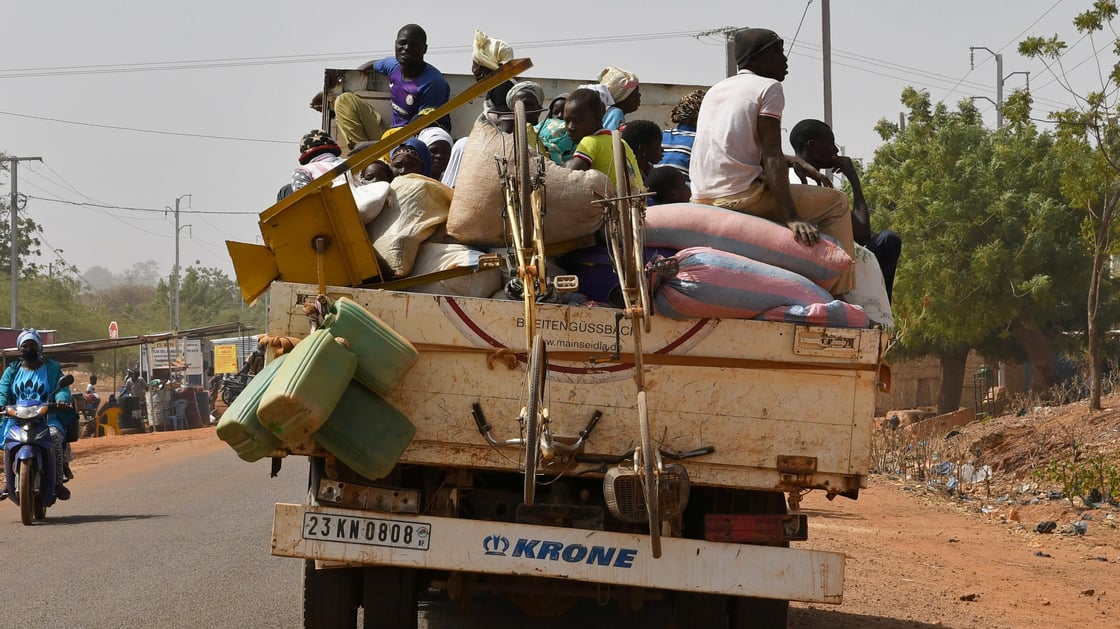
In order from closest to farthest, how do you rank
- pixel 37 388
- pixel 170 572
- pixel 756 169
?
pixel 756 169 → pixel 170 572 → pixel 37 388

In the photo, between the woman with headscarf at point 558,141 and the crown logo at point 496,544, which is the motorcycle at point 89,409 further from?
the crown logo at point 496,544

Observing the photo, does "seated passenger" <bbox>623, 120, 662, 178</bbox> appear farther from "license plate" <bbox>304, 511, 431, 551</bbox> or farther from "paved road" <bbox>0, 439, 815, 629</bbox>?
"license plate" <bbox>304, 511, 431, 551</bbox>

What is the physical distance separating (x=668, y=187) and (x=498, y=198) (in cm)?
137

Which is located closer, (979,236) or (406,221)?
(406,221)

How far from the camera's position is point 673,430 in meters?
4.62

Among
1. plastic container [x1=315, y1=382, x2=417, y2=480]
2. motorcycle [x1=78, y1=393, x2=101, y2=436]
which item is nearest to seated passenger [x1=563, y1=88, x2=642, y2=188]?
plastic container [x1=315, y1=382, x2=417, y2=480]

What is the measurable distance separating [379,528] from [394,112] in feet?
16.4

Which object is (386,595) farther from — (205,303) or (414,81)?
(205,303)

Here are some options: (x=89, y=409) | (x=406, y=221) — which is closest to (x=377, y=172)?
(x=406, y=221)

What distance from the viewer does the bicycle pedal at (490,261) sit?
15.9 feet

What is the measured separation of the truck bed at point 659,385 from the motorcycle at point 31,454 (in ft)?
22.1

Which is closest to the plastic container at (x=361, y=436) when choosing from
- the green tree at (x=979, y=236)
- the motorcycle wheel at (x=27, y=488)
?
the motorcycle wheel at (x=27, y=488)

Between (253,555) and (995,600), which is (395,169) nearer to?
(253,555)

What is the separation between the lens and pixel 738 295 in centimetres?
469
